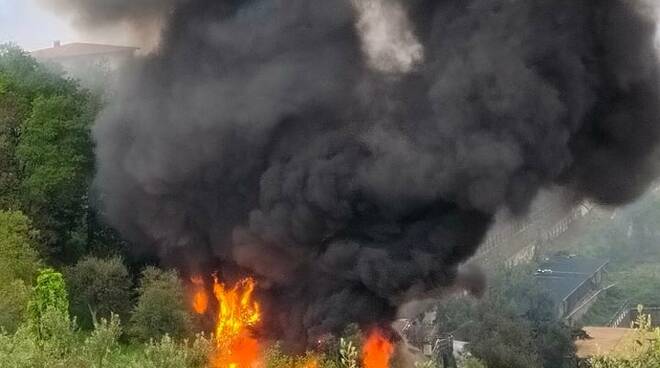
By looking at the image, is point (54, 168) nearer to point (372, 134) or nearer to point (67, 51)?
point (372, 134)

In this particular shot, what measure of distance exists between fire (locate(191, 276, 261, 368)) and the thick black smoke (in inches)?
21.5

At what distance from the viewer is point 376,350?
18.9 meters

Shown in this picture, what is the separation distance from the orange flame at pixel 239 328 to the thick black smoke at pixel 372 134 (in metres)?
0.54

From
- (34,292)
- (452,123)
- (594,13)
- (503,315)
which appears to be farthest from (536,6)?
(34,292)

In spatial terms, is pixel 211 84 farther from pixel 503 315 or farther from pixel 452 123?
pixel 503 315

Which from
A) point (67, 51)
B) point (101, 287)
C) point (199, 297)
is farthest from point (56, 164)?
point (67, 51)

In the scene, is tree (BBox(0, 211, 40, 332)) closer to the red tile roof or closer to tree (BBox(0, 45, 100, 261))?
tree (BBox(0, 45, 100, 261))

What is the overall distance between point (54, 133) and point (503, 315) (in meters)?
15.8

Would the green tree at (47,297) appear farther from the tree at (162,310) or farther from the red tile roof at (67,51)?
the red tile roof at (67,51)

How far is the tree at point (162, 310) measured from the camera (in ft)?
79.6

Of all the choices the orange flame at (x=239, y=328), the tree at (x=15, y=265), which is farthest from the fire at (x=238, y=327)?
the tree at (x=15, y=265)

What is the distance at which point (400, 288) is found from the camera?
18.0m

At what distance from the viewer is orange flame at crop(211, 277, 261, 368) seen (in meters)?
20.9

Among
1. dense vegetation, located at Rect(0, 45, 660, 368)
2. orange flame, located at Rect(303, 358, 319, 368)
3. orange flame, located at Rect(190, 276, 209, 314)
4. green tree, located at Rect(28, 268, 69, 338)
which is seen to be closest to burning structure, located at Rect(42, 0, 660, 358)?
orange flame, located at Rect(303, 358, 319, 368)
